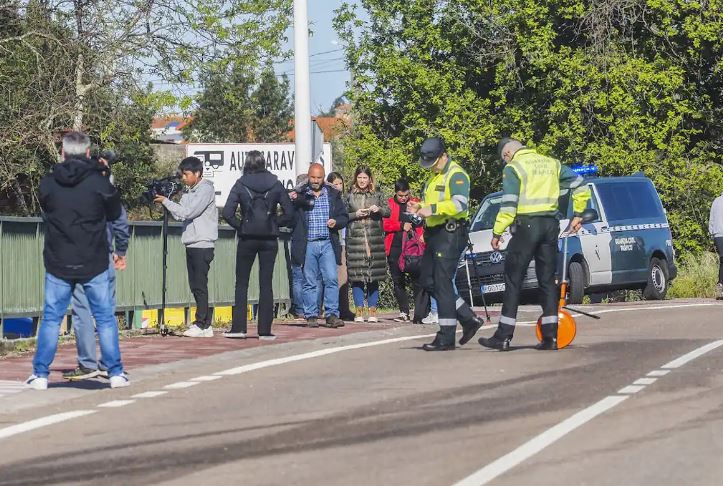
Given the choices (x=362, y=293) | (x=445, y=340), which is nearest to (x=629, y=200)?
(x=362, y=293)

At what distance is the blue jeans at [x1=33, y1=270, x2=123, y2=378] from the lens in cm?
1123

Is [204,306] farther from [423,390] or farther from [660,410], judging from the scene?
[660,410]

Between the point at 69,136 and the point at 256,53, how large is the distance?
20.3 meters

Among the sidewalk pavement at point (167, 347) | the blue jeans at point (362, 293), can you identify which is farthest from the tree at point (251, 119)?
the sidewalk pavement at point (167, 347)

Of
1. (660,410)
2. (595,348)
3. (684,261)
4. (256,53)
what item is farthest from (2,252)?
(684,261)

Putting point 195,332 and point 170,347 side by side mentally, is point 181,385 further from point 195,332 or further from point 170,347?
point 195,332

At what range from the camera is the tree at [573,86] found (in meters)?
36.1

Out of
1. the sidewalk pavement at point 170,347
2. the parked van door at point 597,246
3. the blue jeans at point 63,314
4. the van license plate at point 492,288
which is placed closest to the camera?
the blue jeans at point 63,314

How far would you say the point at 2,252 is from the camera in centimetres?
1552

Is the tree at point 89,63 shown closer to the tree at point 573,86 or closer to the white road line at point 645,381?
the tree at point 573,86

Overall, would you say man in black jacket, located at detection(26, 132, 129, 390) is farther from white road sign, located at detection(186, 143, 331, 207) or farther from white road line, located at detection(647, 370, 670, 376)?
white road sign, located at detection(186, 143, 331, 207)

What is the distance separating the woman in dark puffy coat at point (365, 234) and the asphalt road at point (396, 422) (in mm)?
4200

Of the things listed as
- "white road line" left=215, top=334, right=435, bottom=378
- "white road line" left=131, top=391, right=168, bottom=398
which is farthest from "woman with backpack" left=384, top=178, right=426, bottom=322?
"white road line" left=131, top=391, right=168, bottom=398

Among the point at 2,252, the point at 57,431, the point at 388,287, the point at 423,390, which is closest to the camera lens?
the point at 57,431
